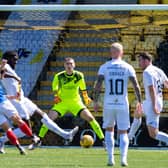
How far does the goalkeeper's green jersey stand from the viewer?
641 inches

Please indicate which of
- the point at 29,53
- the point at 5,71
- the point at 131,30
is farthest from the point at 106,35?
the point at 5,71

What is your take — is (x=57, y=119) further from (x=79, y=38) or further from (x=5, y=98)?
(x=5, y=98)

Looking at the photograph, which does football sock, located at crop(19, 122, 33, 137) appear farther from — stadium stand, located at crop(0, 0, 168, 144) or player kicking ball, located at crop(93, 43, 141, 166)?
stadium stand, located at crop(0, 0, 168, 144)

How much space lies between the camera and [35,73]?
19109 mm

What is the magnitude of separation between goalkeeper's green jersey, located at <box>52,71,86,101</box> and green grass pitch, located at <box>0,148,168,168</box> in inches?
42.3

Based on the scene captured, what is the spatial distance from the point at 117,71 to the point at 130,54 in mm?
6956

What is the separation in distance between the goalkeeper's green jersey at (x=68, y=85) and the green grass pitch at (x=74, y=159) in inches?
42.3

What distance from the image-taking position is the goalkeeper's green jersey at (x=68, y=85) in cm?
1628

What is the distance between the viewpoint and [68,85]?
1631 cm

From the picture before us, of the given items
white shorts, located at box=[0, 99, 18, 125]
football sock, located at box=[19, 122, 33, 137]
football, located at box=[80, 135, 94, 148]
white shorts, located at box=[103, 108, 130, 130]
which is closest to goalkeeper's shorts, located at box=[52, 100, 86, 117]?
football, located at box=[80, 135, 94, 148]

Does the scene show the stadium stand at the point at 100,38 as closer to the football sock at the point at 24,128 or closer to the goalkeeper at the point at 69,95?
the goalkeeper at the point at 69,95

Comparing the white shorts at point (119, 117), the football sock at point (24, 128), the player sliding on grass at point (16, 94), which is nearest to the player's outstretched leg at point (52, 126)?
the player sliding on grass at point (16, 94)

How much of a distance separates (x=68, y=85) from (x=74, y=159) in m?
2.93

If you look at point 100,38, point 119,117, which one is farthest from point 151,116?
point 100,38
